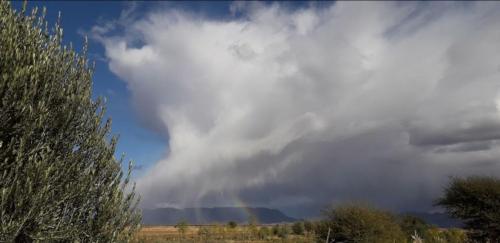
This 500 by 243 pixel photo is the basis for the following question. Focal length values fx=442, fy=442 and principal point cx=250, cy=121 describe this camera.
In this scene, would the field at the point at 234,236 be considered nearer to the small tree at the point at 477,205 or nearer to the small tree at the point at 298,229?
the small tree at the point at 298,229

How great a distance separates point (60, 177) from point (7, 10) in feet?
16.2

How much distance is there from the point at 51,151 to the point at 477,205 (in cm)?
4497

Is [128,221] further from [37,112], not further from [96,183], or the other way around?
[37,112]

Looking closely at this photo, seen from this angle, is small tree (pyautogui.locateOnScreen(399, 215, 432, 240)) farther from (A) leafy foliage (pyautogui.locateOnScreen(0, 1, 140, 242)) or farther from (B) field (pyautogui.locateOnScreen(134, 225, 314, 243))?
(A) leafy foliage (pyautogui.locateOnScreen(0, 1, 140, 242))

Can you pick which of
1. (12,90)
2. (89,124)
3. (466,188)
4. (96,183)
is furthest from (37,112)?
(466,188)

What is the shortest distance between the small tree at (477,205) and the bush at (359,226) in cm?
729

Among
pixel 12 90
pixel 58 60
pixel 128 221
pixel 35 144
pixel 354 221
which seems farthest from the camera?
pixel 354 221

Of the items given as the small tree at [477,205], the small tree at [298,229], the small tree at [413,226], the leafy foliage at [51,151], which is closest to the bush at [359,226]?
the small tree at [477,205]

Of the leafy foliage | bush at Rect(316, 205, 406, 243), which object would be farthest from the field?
the leafy foliage

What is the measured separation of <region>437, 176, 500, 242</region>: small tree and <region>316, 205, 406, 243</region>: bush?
729 centimetres

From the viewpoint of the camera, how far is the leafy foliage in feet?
33.1

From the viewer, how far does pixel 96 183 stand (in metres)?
12.9

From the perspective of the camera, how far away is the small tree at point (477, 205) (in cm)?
4278

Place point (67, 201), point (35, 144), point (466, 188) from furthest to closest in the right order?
1. point (466, 188)
2. point (67, 201)
3. point (35, 144)
